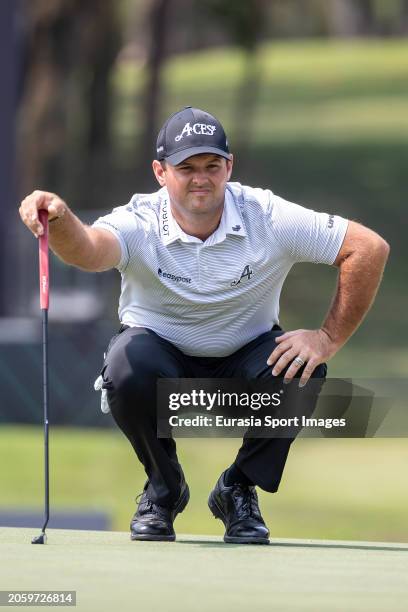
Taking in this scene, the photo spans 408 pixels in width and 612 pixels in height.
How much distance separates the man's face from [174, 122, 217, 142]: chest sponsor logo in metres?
0.08

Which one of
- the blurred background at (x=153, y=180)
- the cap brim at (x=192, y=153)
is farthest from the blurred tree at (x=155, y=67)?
the cap brim at (x=192, y=153)

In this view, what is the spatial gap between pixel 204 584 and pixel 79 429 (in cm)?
835

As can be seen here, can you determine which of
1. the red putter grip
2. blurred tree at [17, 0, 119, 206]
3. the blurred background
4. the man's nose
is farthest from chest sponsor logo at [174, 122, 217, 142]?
blurred tree at [17, 0, 119, 206]

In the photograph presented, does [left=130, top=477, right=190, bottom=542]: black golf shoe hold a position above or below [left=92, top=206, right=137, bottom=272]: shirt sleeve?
below

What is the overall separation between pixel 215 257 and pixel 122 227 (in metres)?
0.35

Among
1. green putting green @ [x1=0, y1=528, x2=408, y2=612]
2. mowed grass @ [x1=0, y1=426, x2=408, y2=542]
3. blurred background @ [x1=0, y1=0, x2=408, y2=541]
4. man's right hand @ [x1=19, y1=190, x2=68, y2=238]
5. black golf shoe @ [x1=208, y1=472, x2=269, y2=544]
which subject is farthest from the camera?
blurred background @ [x1=0, y1=0, x2=408, y2=541]

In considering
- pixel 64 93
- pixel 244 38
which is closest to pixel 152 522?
pixel 64 93

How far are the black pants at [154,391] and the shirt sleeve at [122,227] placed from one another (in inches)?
11.7

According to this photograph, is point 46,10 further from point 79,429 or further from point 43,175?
point 79,429

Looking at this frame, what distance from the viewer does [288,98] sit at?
3675cm

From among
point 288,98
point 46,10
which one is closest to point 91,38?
point 46,10

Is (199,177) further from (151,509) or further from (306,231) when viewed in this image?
(151,509)

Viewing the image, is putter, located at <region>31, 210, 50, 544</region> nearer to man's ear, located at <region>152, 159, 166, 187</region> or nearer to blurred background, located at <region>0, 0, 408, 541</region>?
man's ear, located at <region>152, 159, 166, 187</region>

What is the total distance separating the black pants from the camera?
5.47 m
